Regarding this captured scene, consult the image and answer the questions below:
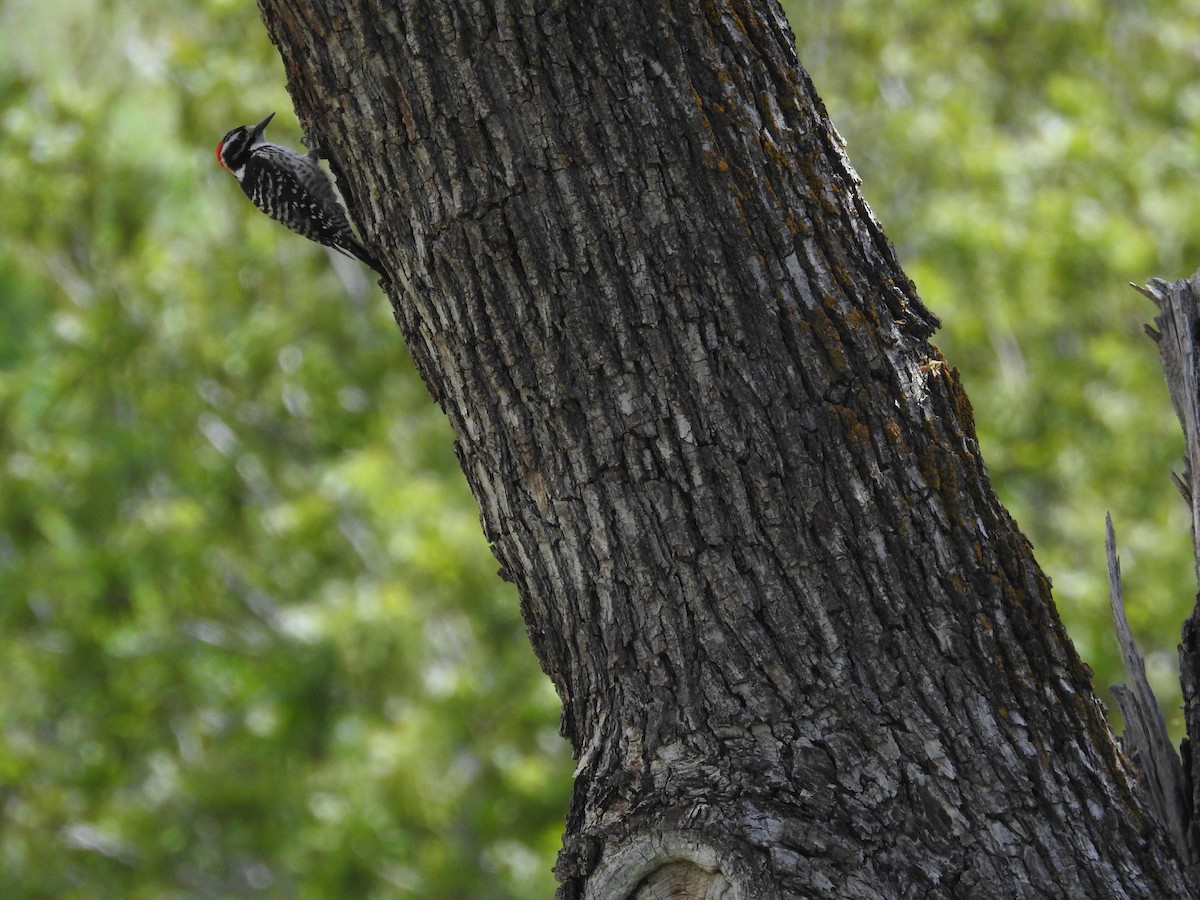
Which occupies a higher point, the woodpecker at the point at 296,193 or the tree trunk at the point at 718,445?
the woodpecker at the point at 296,193

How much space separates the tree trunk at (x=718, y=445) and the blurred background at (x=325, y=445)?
3.64m

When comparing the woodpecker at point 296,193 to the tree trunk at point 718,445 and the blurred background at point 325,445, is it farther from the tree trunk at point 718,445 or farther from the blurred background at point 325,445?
the blurred background at point 325,445

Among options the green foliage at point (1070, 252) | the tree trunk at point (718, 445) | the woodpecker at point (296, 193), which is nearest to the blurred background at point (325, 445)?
the green foliage at point (1070, 252)

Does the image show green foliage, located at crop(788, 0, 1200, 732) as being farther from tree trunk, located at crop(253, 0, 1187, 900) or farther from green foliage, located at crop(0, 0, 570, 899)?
tree trunk, located at crop(253, 0, 1187, 900)

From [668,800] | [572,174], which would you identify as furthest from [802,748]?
[572,174]

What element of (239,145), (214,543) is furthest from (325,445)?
(239,145)

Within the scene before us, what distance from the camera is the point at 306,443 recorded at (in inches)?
392

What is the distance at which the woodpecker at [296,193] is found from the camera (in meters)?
4.41

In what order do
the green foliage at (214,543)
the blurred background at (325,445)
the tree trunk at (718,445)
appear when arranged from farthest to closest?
1. the green foliage at (214,543)
2. the blurred background at (325,445)
3. the tree trunk at (718,445)

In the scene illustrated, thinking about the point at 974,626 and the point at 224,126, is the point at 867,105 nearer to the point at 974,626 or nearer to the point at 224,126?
the point at 224,126

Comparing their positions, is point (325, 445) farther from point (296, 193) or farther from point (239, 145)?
point (296, 193)

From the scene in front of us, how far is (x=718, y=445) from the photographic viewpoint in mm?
1867

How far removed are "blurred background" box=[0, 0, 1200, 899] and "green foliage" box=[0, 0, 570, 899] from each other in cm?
3

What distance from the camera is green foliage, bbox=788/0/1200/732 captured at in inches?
211
